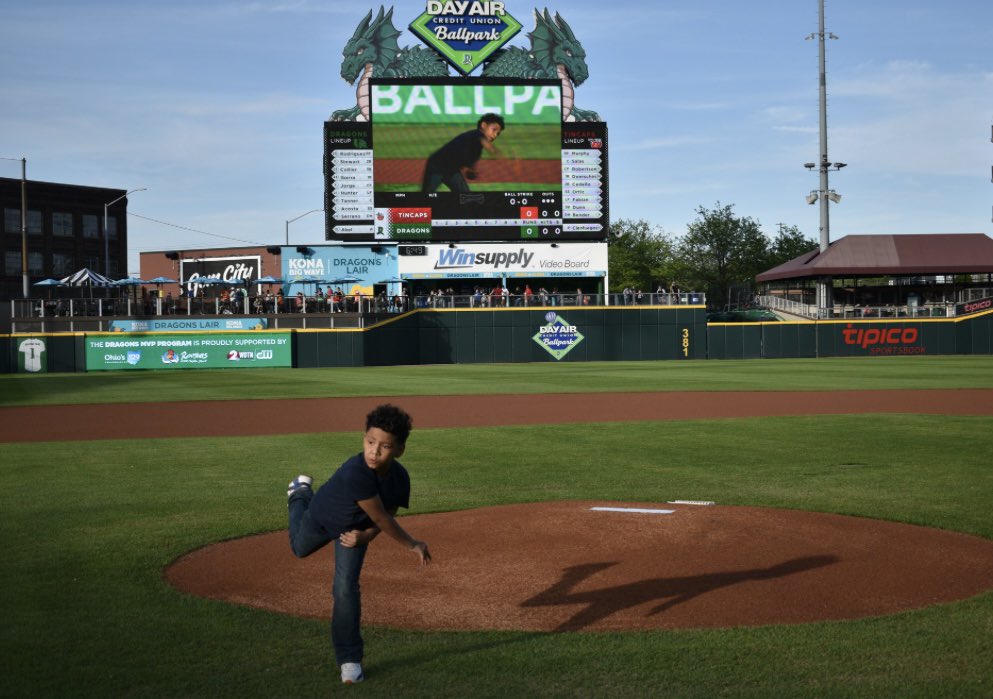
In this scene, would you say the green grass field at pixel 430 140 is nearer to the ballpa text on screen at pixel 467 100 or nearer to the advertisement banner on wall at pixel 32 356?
the ballpa text on screen at pixel 467 100

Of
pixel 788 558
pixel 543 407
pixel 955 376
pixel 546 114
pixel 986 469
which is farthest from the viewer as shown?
pixel 546 114

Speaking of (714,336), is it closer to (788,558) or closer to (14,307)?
(14,307)

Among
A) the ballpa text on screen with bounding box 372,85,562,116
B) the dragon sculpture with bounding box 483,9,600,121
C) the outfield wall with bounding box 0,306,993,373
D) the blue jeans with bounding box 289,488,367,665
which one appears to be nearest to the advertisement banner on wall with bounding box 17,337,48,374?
the outfield wall with bounding box 0,306,993,373

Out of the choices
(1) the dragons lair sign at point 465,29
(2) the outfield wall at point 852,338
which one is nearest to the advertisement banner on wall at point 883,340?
(2) the outfield wall at point 852,338

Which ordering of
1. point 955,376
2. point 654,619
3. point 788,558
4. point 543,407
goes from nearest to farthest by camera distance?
point 654,619
point 788,558
point 543,407
point 955,376

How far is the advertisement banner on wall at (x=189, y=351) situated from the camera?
42.2 m

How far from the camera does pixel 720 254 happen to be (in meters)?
85.4

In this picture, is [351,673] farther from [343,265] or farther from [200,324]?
[343,265]

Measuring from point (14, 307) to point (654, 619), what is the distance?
41827mm

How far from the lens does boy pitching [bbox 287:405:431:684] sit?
576 cm

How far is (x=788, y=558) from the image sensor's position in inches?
342

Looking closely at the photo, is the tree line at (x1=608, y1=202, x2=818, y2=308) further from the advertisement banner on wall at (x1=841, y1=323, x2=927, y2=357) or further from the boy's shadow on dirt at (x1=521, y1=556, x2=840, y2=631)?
Result: the boy's shadow on dirt at (x1=521, y1=556, x2=840, y2=631)

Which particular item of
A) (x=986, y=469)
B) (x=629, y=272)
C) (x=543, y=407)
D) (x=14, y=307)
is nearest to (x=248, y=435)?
(x=543, y=407)

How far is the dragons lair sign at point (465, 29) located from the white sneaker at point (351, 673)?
45438 mm
